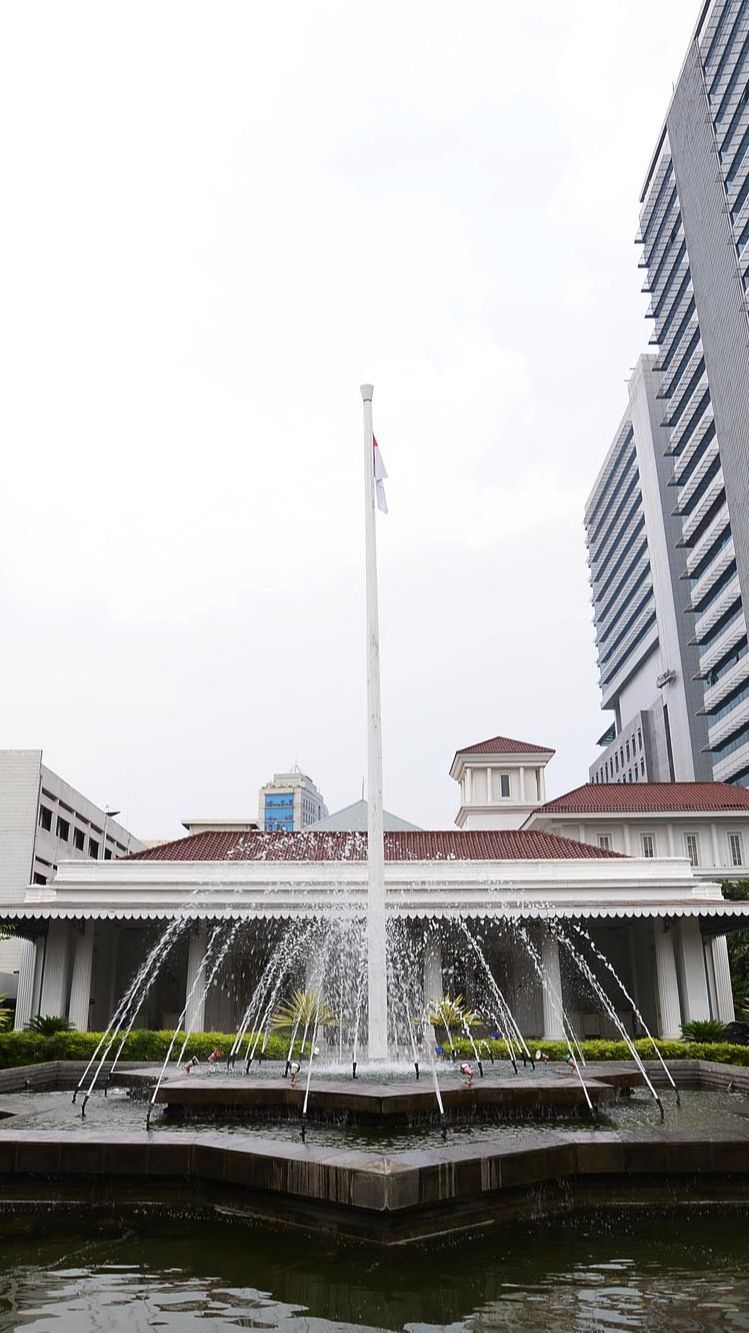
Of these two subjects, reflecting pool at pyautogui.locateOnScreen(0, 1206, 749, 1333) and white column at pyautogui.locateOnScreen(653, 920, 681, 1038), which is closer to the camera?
reflecting pool at pyautogui.locateOnScreen(0, 1206, 749, 1333)

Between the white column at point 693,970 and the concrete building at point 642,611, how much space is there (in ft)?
177

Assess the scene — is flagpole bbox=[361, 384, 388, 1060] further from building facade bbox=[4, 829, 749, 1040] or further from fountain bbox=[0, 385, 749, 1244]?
building facade bbox=[4, 829, 749, 1040]

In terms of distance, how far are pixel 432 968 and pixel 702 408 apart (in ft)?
214

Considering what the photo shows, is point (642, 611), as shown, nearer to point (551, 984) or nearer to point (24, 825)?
point (24, 825)

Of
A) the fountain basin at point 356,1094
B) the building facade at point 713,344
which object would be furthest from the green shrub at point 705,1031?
the building facade at point 713,344

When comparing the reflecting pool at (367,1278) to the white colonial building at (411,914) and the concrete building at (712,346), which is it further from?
the concrete building at (712,346)

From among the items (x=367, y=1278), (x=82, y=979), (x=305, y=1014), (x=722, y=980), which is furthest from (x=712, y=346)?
(x=367, y=1278)

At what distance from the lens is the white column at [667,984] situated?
24969 mm

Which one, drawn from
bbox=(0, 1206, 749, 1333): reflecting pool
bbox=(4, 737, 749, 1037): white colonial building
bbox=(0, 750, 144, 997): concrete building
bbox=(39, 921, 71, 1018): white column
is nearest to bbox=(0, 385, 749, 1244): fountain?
bbox=(0, 1206, 749, 1333): reflecting pool

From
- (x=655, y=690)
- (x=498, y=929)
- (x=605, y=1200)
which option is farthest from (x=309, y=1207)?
(x=655, y=690)

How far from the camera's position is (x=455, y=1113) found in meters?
10.5

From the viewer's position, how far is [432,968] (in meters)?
25.7

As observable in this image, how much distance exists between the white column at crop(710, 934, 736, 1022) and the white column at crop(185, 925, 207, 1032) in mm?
13886

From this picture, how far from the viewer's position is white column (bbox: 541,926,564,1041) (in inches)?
983
